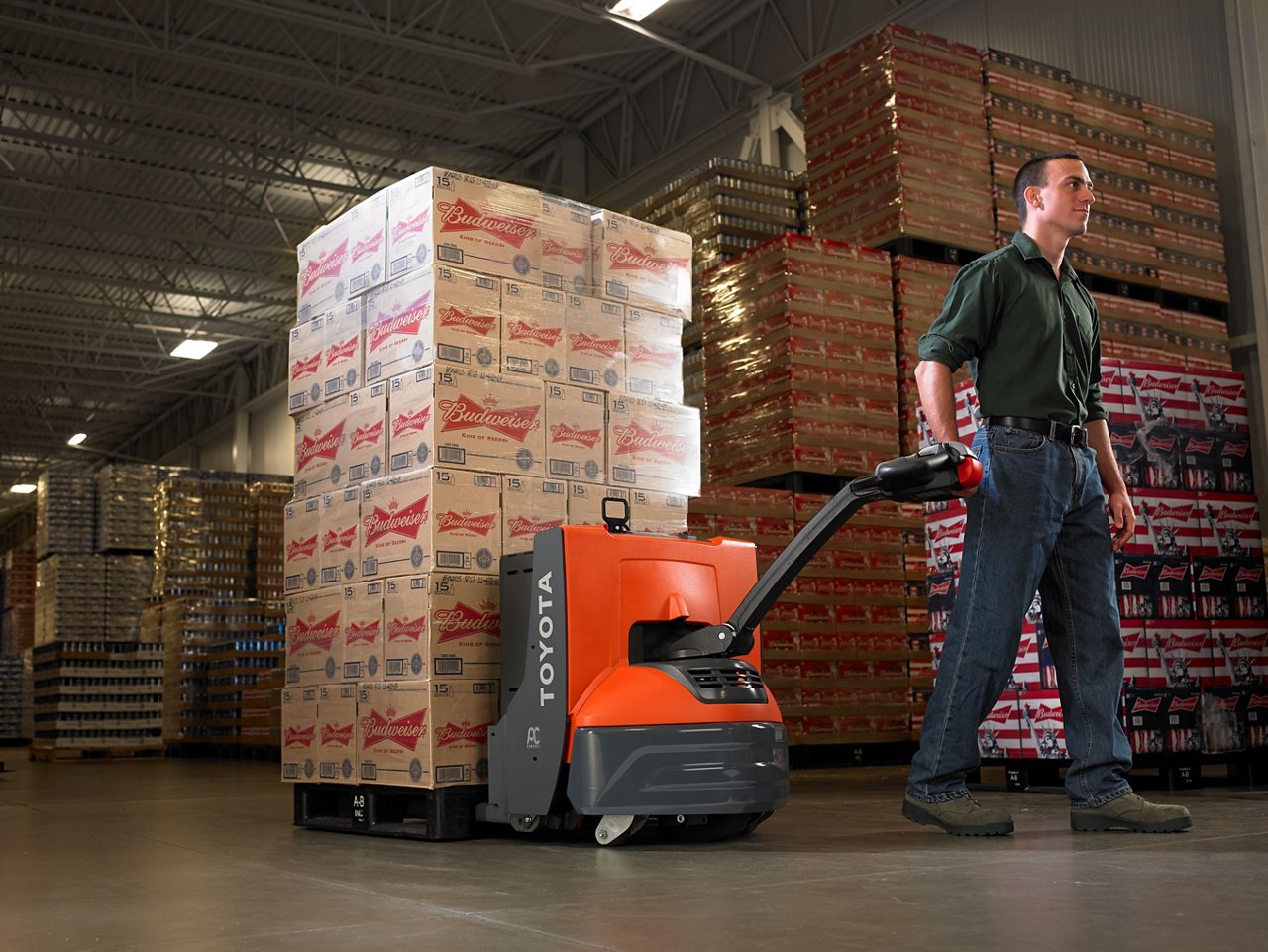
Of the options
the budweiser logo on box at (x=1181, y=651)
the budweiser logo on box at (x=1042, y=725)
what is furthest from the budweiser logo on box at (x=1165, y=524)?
the budweiser logo on box at (x=1042, y=725)

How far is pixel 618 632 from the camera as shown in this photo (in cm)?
417

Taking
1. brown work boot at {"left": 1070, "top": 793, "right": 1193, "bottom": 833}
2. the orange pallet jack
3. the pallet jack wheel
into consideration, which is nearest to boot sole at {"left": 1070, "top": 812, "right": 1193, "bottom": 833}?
brown work boot at {"left": 1070, "top": 793, "right": 1193, "bottom": 833}

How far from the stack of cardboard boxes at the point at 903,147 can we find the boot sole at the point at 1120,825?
5114 millimetres

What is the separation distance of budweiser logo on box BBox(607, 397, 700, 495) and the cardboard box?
0.59 meters

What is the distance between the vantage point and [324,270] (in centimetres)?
546

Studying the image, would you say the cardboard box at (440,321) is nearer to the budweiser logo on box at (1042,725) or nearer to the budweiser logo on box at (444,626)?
the budweiser logo on box at (444,626)

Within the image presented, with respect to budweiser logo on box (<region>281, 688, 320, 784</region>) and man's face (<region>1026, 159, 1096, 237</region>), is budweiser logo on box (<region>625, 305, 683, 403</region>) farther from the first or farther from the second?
budweiser logo on box (<region>281, 688, 320, 784</region>)

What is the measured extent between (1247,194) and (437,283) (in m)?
8.00

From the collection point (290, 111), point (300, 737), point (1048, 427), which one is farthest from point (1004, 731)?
point (290, 111)

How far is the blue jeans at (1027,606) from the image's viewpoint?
3.83 metres

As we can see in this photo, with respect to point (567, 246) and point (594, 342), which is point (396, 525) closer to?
point (594, 342)

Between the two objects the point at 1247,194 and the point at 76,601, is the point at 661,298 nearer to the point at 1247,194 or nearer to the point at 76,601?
the point at 1247,194

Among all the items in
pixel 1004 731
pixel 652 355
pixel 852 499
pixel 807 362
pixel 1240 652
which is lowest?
pixel 1004 731

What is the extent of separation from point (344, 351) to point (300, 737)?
153 centimetres
